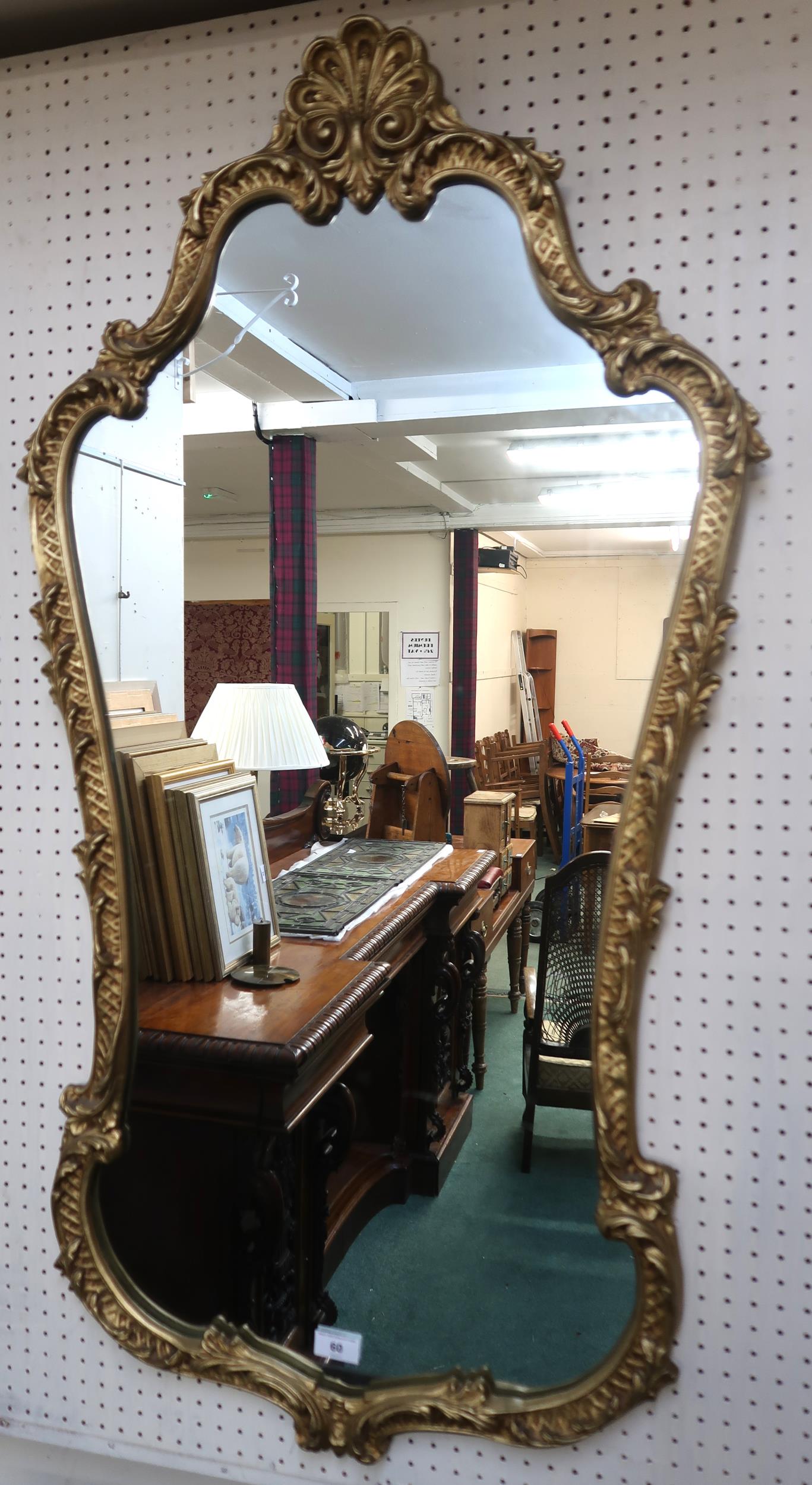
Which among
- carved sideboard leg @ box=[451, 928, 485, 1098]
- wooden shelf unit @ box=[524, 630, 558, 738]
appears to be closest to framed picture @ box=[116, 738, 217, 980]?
carved sideboard leg @ box=[451, 928, 485, 1098]

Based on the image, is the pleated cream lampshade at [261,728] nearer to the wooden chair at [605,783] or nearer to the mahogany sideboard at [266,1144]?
the mahogany sideboard at [266,1144]

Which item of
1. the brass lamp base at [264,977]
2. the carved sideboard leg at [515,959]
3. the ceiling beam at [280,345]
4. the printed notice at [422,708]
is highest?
the ceiling beam at [280,345]

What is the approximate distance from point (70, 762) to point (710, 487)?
88 cm

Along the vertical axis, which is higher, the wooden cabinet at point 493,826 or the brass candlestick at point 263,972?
the wooden cabinet at point 493,826

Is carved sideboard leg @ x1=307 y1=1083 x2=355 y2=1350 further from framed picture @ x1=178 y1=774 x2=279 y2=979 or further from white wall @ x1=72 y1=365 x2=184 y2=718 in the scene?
white wall @ x1=72 y1=365 x2=184 y2=718

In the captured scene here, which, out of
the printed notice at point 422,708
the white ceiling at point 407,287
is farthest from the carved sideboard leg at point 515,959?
the white ceiling at point 407,287

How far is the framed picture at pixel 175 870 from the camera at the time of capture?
1318mm

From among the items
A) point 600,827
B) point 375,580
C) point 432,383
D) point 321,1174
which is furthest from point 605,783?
point 321,1174

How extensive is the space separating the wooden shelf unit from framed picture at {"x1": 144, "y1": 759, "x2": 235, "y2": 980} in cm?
49

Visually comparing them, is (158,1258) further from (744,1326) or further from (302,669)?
(302,669)

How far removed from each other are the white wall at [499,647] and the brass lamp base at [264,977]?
0.47m

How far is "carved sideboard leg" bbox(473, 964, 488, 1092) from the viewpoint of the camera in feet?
4.19

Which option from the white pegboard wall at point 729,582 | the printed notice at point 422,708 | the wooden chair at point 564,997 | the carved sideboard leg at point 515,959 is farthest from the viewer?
the printed notice at point 422,708

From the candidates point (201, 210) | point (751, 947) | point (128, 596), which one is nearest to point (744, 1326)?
point (751, 947)
